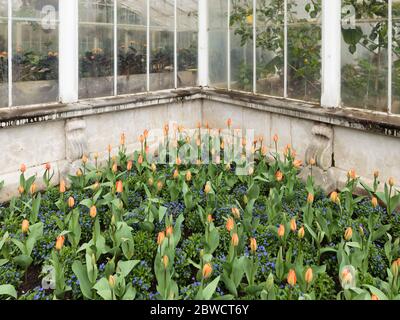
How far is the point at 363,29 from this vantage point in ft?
14.5

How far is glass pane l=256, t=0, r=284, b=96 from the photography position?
5262mm

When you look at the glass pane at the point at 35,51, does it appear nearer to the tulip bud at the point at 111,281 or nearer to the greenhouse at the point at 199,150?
the greenhouse at the point at 199,150

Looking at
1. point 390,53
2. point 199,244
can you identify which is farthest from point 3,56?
point 390,53

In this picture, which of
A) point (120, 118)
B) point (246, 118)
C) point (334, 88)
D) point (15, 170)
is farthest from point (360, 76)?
point (15, 170)

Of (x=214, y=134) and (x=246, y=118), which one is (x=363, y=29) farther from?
(x=214, y=134)

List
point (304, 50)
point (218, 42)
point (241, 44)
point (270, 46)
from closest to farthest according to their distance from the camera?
point (304, 50)
point (270, 46)
point (241, 44)
point (218, 42)

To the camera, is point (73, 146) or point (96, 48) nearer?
point (73, 146)

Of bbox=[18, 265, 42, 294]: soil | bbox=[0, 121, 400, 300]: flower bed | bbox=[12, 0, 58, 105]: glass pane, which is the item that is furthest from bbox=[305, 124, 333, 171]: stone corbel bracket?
bbox=[18, 265, 42, 294]: soil

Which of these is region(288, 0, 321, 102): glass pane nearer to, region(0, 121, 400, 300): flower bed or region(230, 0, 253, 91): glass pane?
region(230, 0, 253, 91): glass pane

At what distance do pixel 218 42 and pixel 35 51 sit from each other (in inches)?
102

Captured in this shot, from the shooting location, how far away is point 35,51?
4.63m

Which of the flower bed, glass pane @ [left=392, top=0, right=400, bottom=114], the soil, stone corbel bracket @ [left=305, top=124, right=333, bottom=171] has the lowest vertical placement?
the soil

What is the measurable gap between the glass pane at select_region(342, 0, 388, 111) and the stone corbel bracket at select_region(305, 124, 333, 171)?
1.22ft

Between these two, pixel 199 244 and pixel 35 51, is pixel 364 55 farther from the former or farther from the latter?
pixel 35 51
